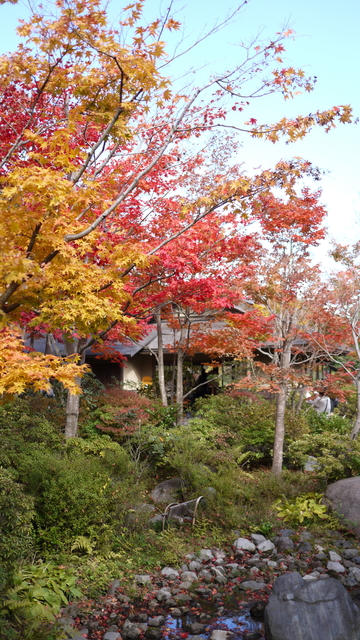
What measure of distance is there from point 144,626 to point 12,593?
1.63m

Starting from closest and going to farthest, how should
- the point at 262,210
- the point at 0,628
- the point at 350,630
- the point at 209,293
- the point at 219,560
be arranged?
the point at 0,628
the point at 350,630
the point at 219,560
the point at 262,210
the point at 209,293

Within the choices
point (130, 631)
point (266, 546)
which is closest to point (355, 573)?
point (266, 546)

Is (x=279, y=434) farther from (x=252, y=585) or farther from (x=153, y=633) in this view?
(x=153, y=633)

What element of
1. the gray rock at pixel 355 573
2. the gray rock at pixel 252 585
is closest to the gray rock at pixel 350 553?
the gray rock at pixel 355 573

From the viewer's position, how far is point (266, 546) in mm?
8430

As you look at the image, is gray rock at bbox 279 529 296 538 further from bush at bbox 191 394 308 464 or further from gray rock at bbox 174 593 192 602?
bush at bbox 191 394 308 464

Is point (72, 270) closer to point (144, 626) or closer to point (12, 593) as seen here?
point (12, 593)

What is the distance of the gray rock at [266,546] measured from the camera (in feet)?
27.5

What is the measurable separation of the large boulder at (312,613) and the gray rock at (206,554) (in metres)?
2.19

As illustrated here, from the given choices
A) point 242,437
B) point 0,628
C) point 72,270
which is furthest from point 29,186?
point 242,437

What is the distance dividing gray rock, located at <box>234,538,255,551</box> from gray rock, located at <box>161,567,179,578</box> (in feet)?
4.13

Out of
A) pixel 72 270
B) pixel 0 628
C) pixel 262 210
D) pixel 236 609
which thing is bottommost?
pixel 236 609

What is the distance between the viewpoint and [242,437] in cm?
1265

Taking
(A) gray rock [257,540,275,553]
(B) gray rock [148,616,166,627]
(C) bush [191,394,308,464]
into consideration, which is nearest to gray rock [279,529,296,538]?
(A) gray rock [257,540,275,553]
